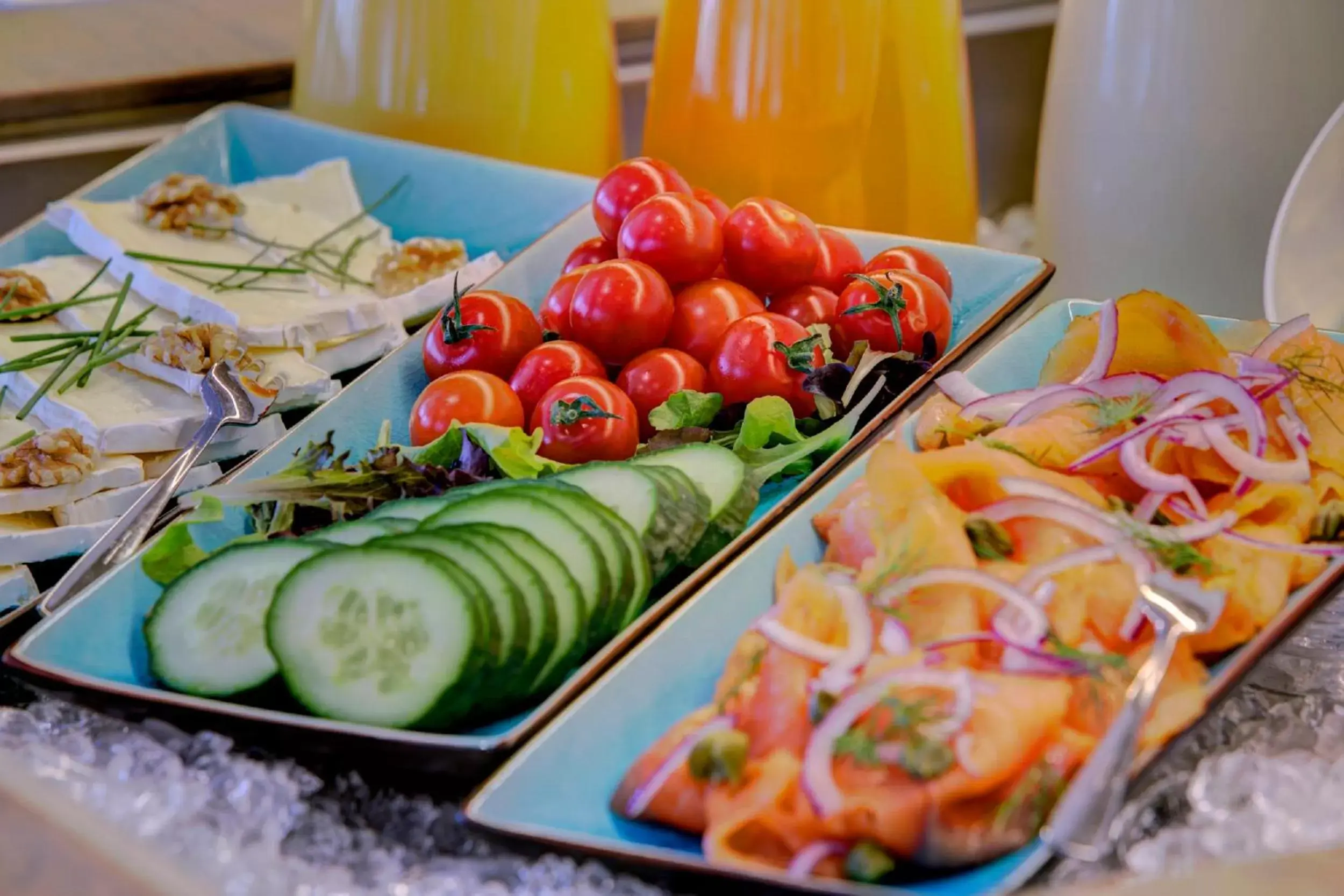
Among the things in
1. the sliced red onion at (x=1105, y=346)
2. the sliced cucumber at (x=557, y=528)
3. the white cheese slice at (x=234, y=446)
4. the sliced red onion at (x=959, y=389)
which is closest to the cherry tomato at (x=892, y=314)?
the sliced red onion at (x=959, y=389)

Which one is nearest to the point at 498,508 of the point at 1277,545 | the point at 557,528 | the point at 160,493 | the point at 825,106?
the point at 557,528

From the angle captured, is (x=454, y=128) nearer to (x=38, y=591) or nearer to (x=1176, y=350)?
(x=38, y=591)

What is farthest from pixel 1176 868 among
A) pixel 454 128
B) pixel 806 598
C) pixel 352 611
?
pixel 454 128

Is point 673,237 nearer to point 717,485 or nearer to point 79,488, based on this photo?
point 717,485

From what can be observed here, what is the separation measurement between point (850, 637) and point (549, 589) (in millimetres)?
217

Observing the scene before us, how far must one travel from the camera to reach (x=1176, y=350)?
119cm

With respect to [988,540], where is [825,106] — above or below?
above

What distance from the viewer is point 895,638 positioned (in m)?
0.88

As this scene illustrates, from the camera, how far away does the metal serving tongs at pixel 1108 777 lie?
71cm

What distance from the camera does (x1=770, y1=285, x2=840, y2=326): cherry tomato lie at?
1.47 meters

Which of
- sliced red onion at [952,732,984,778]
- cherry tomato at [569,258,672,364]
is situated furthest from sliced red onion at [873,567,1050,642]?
cherry tomato at [569,258,672,364]

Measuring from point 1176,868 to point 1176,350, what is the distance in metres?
0.55

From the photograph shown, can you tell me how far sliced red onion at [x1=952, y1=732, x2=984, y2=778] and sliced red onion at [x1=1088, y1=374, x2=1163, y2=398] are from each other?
48cm

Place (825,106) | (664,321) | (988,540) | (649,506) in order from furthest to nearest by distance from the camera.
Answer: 1. (825,106)
2. (664,321)
3. (649,506)
4. (988,540)
